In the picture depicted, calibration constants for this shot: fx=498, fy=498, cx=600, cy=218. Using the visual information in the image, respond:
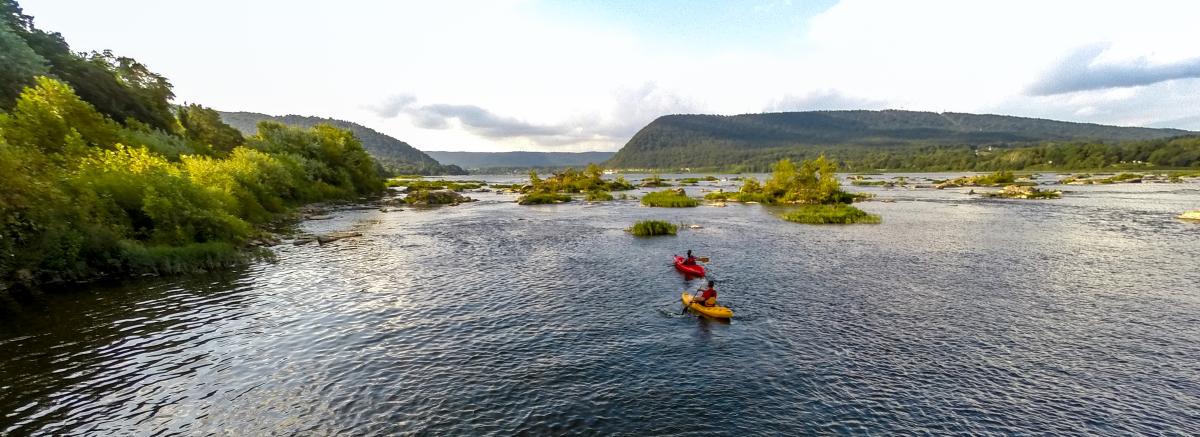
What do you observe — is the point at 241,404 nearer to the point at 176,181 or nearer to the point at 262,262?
the point at 262,262

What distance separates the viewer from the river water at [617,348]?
1691cm

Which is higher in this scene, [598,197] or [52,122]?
[52,122]

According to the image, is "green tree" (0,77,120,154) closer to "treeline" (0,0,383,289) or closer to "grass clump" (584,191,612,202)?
"treeline" (0,0,383,289)

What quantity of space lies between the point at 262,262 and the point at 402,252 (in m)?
10.9

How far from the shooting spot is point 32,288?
28.8 metres

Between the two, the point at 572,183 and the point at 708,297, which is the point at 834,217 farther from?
the point at 572,183

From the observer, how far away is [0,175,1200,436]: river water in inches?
666

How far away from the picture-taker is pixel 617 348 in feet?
76.4

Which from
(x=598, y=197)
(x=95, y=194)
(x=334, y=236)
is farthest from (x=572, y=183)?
(x=95, y=194)

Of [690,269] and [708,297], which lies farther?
[690,269]

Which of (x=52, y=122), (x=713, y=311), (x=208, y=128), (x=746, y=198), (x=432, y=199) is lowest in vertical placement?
(x=713, y=311)

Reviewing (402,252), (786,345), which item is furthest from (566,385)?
(402,252)

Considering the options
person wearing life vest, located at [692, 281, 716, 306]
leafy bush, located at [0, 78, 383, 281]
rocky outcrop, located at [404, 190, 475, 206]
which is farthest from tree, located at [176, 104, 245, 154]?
person wearing life vest, located at [692, 281, 716, 306]

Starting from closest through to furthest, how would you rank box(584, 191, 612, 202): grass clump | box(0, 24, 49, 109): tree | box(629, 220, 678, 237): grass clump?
box(0, 24, 49, 109): tree, box(629, 220, 678, 237): grass clump, box(584, 191, 612, 202): grass clump
